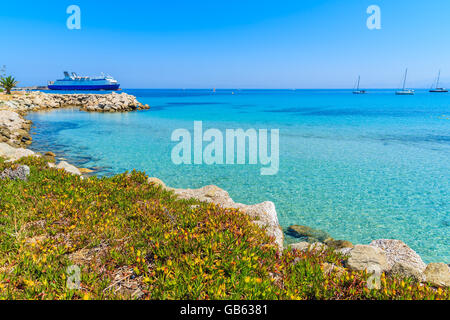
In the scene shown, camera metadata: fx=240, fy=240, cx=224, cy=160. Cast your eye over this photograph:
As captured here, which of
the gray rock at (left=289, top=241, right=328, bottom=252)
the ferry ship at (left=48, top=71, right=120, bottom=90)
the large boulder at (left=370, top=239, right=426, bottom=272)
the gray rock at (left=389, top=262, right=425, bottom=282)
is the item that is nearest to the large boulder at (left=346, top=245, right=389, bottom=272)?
the gray rock at (left=389, top=262, right=425, bottom=282)

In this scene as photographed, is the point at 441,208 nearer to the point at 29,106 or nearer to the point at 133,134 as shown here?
the point at 133,134

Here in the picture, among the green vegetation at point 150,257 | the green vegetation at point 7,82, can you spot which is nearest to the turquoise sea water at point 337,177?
the green vegetation at point 150,257

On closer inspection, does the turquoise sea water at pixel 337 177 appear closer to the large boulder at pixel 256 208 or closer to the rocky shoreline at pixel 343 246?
the rocky shoreline at pixel 343 246

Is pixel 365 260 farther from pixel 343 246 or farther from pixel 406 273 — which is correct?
pixel 343 246

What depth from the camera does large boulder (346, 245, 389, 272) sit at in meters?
4.62

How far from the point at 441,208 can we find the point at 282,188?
7.26 m

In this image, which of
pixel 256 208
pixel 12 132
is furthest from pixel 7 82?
pixel 256 208

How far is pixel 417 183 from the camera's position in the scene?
46.7 feet

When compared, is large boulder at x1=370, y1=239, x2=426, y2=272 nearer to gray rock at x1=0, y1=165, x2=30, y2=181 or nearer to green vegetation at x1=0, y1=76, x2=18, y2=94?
gray rock at x1=0, y1=165, x2=30, y2=181

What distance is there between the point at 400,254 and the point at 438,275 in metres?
1.80

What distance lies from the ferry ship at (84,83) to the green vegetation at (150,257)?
135 m

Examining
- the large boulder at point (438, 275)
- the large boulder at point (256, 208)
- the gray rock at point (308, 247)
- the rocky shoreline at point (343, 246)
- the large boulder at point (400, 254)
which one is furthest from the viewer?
the large boulder at point (256, 208)

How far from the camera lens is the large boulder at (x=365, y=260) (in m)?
4.62
